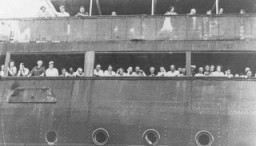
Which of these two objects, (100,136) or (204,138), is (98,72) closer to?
(100,136)

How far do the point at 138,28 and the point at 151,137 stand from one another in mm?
3515

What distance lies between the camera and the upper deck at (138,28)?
40.8 feet

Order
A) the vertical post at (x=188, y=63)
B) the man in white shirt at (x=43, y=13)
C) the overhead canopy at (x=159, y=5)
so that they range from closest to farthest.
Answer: the vertical post at (x=188, y=63), the man in white shirt at (x=43, y=13), the overhead canopy at (x=159, y=5)

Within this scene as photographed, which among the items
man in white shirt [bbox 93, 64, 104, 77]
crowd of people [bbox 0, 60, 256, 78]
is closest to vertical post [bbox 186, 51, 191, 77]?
crowd of people [bbox 0, 60, 256, 78]

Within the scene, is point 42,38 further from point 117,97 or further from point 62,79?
point 117,97

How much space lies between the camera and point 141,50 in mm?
12430

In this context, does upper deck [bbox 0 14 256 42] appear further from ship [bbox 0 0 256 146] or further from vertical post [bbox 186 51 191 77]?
vertical post [bbox 186 51 191 77]

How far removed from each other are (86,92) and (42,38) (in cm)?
263

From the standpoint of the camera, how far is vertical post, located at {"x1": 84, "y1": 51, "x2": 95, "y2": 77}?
483 inches

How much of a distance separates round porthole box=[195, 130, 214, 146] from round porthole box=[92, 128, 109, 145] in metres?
2.58

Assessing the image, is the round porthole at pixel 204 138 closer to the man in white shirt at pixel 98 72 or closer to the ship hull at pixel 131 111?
the ship hull at pixel 131 111

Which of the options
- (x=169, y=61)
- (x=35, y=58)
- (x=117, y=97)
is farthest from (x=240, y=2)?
(x=35, y=58)

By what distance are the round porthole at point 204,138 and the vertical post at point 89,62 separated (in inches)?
145


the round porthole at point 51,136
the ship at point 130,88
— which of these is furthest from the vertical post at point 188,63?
the round porthole at point 51,136
